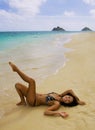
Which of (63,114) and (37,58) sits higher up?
(63,114)

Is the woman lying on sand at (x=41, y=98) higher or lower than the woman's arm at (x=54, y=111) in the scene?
higher

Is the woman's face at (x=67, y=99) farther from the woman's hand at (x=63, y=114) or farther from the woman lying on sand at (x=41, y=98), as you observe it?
the woman's hand at (x=63, y=114)

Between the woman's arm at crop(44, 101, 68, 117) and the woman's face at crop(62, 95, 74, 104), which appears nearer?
the woman's arm at crop(44, 101, 68, 117)

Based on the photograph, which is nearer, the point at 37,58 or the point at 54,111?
the point at 54,111

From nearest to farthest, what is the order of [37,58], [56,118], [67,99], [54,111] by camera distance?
[56,118]
[54,111]
[67,99]
[37,58]

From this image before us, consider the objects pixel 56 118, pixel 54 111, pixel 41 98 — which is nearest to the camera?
pixel 56 118

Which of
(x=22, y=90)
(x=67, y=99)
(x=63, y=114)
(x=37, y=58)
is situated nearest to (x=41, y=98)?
(x=22, y=90)

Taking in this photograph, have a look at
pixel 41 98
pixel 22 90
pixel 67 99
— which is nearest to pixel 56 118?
pixel 67 99

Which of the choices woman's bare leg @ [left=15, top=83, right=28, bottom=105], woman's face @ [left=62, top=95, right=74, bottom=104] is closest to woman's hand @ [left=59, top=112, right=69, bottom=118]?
woman's face @ [left=62, top=95, right=74, bottom=104]

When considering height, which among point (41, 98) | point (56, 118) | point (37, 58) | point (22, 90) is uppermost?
point (22, 90)

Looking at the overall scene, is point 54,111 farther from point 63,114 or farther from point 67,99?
point 67,99

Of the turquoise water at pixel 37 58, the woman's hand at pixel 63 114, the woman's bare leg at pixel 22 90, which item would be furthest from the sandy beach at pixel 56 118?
the turquoise water at pixel 37 58

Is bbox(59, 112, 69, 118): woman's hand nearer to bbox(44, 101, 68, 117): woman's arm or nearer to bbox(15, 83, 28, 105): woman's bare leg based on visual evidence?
bbox(44, 101, 68, 117): woman's arm

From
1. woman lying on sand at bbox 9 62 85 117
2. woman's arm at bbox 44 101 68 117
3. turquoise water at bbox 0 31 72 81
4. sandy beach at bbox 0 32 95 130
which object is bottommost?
turquoise water at bbox 0 31 72 81
